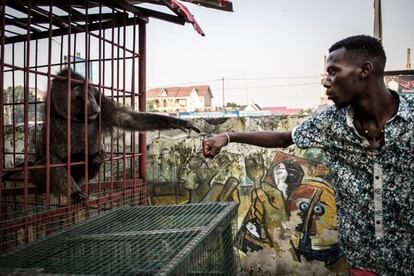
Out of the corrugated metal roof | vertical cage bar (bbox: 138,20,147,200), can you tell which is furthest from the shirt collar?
vertical cage bar (bbox: 138,20,147,200)

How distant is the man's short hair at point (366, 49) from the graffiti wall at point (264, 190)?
128 inches

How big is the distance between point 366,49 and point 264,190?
11.8ft

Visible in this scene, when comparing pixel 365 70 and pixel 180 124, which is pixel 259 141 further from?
pixel 180 124

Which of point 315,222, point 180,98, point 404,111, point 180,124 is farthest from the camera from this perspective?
point 180,98

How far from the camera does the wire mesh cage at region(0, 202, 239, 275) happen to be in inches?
63.2

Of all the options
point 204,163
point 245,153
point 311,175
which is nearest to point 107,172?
point 204,163

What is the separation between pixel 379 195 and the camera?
1.79 metres

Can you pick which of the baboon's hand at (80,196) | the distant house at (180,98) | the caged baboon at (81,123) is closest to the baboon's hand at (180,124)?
the caged baboon at (81,123)

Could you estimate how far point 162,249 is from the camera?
1885 mm

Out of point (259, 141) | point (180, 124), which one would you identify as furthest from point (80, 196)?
point (259, 141)

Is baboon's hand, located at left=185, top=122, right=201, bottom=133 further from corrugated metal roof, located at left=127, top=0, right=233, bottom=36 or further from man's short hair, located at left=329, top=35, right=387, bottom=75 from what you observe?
man's short hair, located at left=329, top=35, right=387, bottom=75

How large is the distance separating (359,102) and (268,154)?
339 centimetres

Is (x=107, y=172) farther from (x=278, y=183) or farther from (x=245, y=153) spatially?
(x=278, y=183)

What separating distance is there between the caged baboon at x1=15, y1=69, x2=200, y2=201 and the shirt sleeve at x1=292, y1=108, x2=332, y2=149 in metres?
2.19
